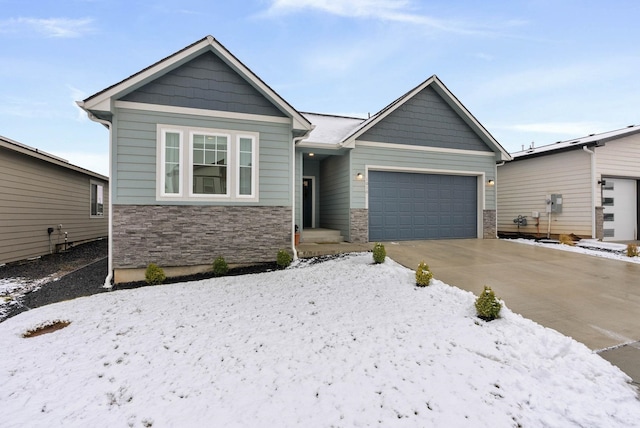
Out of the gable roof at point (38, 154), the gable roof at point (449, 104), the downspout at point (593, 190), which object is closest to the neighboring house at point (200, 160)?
the gable roof at point (449, 104)

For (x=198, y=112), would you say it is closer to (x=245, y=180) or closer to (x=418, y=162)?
(x=245, y=180)

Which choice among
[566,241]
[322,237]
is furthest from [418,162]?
[566,241]

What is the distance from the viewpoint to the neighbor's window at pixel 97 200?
14.7 m

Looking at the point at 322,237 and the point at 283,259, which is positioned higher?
the point at 322,237

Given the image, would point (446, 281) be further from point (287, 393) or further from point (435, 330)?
point (287, 393)

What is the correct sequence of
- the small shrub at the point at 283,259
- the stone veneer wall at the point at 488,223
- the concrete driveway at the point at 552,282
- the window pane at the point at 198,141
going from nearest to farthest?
1. the concrete driveway at the point at 552,282
2. the window pane at the point at 198,141
3. the small shrub at the point at 283,259
4. the stone veneer wall at the point at 488,223

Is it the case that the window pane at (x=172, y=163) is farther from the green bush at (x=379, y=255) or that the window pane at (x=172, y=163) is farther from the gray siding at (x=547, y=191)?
the gray siding at (x=547, y=191)

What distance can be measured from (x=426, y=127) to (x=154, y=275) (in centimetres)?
1025

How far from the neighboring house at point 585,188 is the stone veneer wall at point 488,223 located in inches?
96.7

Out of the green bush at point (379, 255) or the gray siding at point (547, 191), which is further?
the gray siding at point (547, 191)

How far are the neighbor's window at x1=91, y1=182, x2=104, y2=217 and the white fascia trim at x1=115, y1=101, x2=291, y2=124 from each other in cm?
1024

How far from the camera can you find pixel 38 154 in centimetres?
998

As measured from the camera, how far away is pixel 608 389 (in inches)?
108

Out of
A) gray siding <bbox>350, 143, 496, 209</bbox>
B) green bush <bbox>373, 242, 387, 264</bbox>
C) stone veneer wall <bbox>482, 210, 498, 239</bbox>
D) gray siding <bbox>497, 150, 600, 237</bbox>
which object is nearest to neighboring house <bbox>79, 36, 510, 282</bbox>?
gray siding <bbox>350, 143, 496, 209</bbox>
